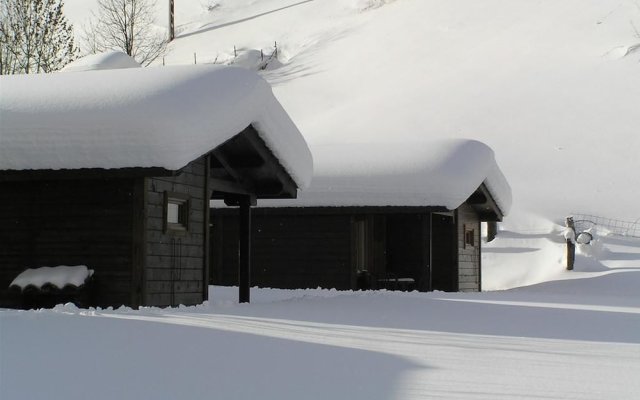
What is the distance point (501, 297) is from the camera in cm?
1875

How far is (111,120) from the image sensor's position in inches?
492

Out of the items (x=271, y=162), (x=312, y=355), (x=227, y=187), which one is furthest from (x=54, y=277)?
(x=312, y=355)

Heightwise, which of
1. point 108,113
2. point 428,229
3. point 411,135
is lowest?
point 428,229

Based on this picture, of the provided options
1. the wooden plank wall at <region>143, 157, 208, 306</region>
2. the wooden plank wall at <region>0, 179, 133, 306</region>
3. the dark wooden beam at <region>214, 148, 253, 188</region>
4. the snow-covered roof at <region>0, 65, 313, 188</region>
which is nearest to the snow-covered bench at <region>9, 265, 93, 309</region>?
the wooden plank wall at <region>0, 179, 133, 306</region>

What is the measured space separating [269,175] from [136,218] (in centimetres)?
409

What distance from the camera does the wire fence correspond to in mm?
29766

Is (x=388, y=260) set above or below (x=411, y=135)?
below

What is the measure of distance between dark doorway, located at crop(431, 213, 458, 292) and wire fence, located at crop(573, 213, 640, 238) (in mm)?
7636

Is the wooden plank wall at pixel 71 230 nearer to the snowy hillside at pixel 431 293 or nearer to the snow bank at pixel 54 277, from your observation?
the snow bank at pixel 54 277

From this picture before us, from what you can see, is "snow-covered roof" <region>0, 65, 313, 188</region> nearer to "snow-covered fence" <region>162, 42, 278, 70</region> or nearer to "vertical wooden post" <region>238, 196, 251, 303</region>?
"vertical wooden post" <region>238, 196, 251, 303</region>

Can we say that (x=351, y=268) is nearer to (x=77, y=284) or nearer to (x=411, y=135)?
(x=77, y=284)

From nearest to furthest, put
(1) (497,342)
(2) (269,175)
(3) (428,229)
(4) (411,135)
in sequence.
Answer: (1) (497,342) < (2) (269,175) < (3) (428,229) < (4) (411,135)

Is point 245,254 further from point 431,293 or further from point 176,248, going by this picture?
point 431,293

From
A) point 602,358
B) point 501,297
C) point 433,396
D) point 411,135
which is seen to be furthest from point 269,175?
point 411,135
